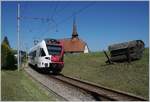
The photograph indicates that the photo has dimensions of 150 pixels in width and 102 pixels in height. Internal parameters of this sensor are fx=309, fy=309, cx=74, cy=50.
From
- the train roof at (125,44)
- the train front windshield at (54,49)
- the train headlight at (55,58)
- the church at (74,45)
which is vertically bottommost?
the train headlight at (55,58)

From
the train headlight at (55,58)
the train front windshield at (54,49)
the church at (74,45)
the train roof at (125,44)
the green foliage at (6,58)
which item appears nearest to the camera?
the train headlight at (55,58)

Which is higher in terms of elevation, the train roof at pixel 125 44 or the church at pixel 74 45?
the church at pixel 74 45

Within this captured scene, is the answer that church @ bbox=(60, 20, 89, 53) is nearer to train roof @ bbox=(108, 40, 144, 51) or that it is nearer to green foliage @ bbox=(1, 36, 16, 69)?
green foliage @ bbox=(1, 36, 16, 69)

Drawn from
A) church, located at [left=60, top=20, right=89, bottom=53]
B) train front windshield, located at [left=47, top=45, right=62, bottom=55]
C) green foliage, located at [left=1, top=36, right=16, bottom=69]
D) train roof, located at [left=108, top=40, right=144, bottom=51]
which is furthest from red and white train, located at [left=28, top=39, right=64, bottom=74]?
church, located at [left=60, top=20, right=89, bottom=53]

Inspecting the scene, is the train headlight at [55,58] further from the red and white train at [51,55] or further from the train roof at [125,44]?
the train roof at [125,44]

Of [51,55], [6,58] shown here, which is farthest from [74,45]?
[51,55]

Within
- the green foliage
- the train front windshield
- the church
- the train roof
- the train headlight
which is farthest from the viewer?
the church

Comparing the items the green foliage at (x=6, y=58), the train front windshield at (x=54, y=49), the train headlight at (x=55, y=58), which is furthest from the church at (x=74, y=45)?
the train headlight at (x=55, y=58)

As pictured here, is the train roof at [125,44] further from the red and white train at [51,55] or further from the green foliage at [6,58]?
the green foliage at [6,58]

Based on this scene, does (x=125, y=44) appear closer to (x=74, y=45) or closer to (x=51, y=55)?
(x=51, y=55)

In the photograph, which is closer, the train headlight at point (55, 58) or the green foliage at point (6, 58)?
the train headlight at point (55, 58)

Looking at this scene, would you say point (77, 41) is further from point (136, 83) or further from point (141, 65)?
point (136, 83)

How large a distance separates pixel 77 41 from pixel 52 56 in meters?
66.6

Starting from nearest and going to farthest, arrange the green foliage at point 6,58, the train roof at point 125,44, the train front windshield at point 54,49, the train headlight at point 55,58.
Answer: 1. the train headlight at point 55,58
2. the train front windshield at point 54,49
3. the train roof at point 125,44
4. the green foliage at point 6,58
